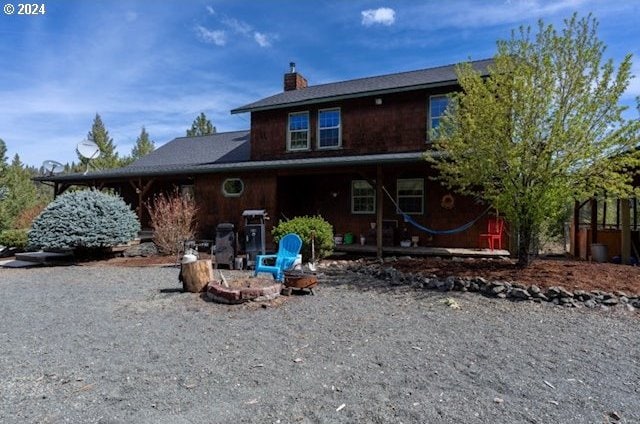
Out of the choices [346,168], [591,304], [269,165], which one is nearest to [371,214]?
[346,168]

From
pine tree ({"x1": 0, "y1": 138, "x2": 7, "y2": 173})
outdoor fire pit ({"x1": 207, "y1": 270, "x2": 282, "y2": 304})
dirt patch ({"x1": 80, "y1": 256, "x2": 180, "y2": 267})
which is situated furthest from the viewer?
pine tree ({"x1": 0, "y1": 138, "x2": 7, "y2": 173})

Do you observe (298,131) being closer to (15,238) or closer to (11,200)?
(15,238)

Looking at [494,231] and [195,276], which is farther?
[494,231]

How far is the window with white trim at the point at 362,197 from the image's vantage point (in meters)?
12.9

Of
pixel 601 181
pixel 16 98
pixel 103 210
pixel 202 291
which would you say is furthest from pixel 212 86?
pixel 601 181

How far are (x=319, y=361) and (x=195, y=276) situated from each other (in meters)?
3.78

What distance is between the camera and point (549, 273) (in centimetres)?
679

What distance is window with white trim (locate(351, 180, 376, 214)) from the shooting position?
42.3 ft

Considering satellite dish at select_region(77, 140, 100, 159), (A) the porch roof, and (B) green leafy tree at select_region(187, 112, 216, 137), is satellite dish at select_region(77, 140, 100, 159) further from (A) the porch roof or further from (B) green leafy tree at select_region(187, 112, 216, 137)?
(B) green leafy tree at select_region(187, 112, 216, 137)

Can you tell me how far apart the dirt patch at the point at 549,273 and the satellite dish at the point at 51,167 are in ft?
60.4

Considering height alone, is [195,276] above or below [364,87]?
below

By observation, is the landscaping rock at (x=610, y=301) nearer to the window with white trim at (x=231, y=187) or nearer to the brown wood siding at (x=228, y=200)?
the brown wood siding at (x=228, y=200)

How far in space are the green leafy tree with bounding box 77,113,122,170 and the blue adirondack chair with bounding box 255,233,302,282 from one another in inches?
1108

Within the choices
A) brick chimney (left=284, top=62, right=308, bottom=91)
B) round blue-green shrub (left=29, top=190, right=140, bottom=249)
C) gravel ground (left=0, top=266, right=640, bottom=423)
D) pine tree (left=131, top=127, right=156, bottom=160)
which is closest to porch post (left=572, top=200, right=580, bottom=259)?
gravel ground (left=0, top=266, right=640, bottom=423)
